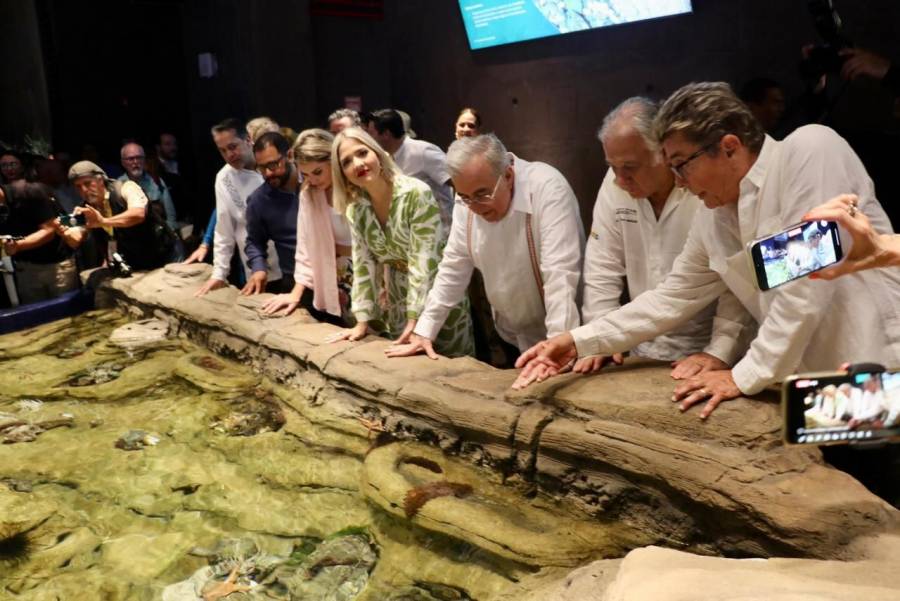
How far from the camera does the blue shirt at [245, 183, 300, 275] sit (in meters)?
4.70

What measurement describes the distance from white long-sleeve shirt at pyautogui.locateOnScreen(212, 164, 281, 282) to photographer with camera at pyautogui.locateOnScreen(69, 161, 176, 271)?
3.41ft

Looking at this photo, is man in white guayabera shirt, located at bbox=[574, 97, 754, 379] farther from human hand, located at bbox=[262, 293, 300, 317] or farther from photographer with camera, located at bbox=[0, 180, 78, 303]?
photographer with camera, located at bbox=[0, 180, 78, 303]

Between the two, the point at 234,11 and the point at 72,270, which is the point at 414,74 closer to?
the point at 234,11

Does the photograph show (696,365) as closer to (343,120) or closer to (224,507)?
(224,507)

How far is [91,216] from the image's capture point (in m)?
5.65

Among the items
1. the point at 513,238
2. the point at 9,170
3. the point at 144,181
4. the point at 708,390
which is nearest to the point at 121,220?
the point at 144,181

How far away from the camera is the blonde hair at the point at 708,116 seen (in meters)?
2.02

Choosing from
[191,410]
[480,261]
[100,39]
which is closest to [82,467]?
[191,410]

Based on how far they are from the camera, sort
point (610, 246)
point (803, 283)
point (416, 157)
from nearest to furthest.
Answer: point (803, 283)
point (610, 246)
point (416, 157)

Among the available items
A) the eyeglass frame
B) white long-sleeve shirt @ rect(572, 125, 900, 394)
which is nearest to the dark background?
white long-sleeve shirt @ rect(572, 125, 900, 394)

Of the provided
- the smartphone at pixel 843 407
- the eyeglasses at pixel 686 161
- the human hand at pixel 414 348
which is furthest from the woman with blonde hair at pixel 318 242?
the smartphone at pixel 843 407

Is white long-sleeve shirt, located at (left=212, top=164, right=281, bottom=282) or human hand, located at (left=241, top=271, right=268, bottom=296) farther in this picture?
white long-sleeve shirt, located at (left=212, top=164, right=281, bottom=282)

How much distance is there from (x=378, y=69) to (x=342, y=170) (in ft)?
25.0

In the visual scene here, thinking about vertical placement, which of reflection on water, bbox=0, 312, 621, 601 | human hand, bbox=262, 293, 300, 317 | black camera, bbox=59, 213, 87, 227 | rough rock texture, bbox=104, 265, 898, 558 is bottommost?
reflection on water, bbox=0, 312, 621, 601
